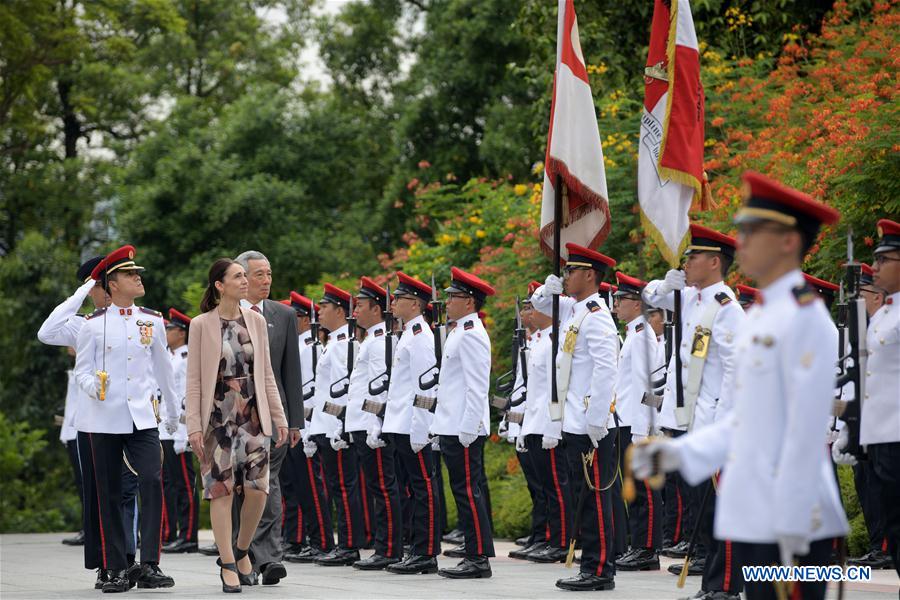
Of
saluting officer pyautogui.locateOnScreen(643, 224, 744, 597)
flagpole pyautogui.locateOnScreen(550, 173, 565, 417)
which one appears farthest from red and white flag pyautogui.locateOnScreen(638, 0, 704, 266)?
saluting officer pyautogui.locateOnScreen(643, 224, 744, 597)

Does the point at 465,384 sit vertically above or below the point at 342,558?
above

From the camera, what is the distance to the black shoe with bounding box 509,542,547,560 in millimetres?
12045

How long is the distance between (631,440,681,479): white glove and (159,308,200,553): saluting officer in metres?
9.41

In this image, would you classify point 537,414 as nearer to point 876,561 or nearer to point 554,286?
point 554,286

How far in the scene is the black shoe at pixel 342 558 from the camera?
455 inches

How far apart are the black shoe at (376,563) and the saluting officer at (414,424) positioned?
0.23 metres

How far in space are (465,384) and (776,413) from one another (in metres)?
5.41

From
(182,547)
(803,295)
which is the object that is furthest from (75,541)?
(803,295)

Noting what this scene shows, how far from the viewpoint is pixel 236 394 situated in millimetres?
8891

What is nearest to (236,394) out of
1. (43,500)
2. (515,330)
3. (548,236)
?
(548,236)

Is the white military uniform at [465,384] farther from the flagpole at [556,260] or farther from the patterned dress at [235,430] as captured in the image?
the patterned dress at [235,430]

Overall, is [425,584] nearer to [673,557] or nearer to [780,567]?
[673,557]

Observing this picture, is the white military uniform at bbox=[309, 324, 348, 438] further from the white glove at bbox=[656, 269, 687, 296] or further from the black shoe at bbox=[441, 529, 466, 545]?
the white glove at bbox=[656, 269, 687, 296]

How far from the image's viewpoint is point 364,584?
9.80m
